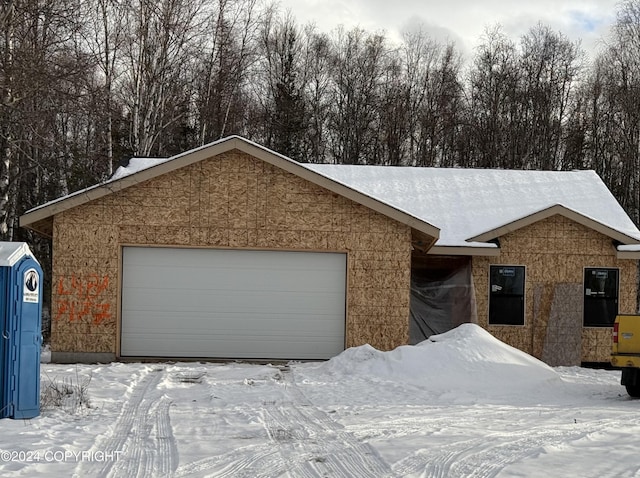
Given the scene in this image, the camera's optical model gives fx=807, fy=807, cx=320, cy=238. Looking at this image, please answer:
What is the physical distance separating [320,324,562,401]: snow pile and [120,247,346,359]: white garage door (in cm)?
176

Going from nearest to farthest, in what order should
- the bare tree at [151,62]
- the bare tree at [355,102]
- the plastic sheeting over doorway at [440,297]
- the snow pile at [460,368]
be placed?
the snow pile at [460,368]
the plastic sheeting over doorway at [440,297]
the bare tree at [151,62]
the bare tree at [355,102]

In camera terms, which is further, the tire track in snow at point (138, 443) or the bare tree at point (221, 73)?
the bare tree at point (221, 73)

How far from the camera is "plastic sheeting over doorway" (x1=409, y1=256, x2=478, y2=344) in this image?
773 inches

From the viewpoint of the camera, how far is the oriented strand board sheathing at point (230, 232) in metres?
17.2

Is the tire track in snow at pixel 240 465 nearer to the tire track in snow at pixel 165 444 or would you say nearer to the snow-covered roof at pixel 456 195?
the tire track in snow at pixel 165 444

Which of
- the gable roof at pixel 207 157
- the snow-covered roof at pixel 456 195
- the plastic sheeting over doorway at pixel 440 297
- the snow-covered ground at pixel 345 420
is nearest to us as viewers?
the snow-covered ground at pixel 345 420

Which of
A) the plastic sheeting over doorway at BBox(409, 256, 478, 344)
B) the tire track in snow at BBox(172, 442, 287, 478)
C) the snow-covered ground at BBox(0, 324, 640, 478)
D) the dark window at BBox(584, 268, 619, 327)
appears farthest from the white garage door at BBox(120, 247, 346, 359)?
the tire track in snow at BBox(172, 442, 287, 478)

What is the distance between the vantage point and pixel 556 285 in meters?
19.1

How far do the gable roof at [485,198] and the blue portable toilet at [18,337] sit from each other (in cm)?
1128

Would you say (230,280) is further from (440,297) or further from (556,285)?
(556,285)

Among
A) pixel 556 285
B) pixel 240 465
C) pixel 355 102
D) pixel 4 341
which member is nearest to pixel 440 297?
pixel 556 285

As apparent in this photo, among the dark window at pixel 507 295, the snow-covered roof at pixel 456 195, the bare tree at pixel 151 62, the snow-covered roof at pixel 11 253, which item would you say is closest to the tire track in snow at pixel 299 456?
the snow-covered roof at pixel 11 253

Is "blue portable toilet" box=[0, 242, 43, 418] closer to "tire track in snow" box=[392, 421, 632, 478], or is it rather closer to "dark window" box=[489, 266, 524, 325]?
"tire track in snow" box=[392, 421, 632, 478]

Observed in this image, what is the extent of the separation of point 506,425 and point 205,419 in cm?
375
